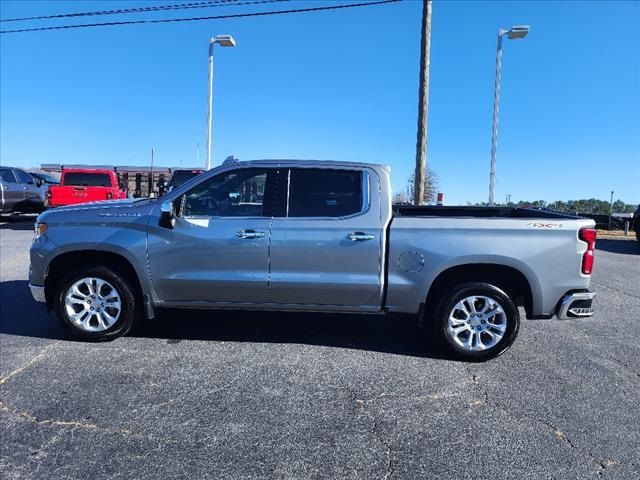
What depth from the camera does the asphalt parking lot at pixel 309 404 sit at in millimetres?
2885

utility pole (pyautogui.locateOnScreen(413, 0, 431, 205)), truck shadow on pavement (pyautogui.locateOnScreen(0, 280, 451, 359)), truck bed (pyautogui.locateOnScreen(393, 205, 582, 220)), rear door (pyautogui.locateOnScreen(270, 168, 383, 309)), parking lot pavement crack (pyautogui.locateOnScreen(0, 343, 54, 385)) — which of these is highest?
utility pole (pyautogui.locateOnScreen(413, 0, 431, 205))

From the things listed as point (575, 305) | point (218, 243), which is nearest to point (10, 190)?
point (218, 243)

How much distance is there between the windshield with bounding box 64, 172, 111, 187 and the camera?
49.0 ft

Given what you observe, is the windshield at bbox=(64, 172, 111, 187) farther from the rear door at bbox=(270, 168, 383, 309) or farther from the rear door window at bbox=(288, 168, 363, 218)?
the rear door at bbox=(270, 168, 383, 309)

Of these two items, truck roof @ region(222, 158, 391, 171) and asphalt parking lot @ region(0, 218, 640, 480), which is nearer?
asphalt parking lot @ region(0, 218, 640, 480)

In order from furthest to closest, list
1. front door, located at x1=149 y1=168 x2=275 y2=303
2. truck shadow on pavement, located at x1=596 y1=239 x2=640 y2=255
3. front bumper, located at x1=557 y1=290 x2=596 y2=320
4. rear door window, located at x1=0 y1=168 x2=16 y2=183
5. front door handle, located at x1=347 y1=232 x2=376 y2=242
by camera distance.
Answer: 1. rear door window, located at x1=0 y1=168 x2=16 y2=183
2. truck shadow on pavement, located at x1=596 y1=239 x2=640 y2=255
3. front door, located at x1=149 y1=168 x2=275 y2=303
4. front door handle, located at x1=347 y1=232 x2=376 y2=242
5. front bumper, located at x1=557 y1=290 x2=596 y2=320

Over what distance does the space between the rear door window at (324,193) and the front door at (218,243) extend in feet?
0.83

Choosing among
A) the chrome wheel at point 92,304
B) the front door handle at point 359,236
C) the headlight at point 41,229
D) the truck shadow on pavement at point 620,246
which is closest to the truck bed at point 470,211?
the front door handle at point 359,236

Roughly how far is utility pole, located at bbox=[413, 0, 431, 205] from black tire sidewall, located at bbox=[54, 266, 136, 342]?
833cm

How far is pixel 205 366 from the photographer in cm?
430

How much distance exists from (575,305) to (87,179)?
14.4 m

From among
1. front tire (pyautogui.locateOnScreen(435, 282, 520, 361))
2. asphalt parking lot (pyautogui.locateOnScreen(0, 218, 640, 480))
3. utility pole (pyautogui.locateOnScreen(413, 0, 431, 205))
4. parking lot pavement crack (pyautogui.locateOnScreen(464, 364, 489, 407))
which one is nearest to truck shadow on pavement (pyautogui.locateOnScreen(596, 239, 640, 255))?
utility pole (pyautogui.locateOnScreen(413, 0, 431, 205))

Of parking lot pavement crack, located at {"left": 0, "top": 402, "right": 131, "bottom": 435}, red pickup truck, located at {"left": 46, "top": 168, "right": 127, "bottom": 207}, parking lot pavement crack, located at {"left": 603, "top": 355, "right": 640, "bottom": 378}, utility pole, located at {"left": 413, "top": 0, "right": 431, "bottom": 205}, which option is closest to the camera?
parking lot pavement crack, located at {"left": 0, "top": 402, "right": 131, "bottom": 435}

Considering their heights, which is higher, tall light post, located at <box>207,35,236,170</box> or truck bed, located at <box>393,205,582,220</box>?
tall light post, located at <box>207,35,236,170</box>
